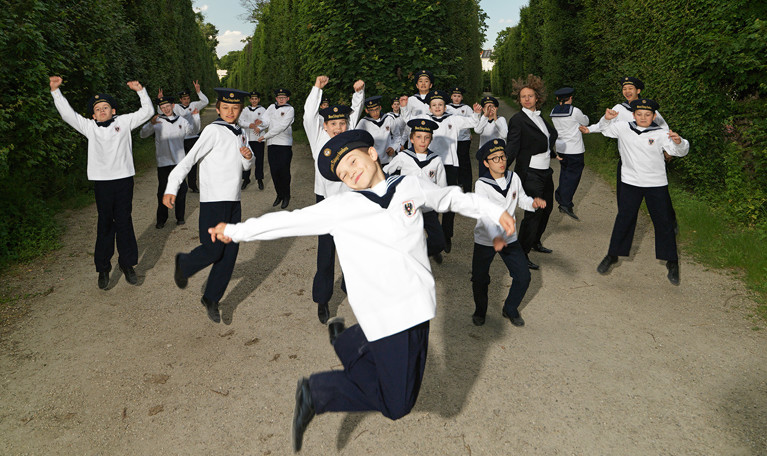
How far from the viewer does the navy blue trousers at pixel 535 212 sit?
6.64 metres

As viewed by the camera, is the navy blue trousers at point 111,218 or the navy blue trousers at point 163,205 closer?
the navy blue trousers at point 111,218

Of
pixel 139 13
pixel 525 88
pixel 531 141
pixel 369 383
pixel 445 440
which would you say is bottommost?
pixel 445 440

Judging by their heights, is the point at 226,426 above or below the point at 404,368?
below

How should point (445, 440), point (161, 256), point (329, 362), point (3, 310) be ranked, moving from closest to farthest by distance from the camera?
point (445, 440)
point (329, 362)
point (3, 310)
point (161, 256)

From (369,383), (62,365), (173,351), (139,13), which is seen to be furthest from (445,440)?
(139,13)

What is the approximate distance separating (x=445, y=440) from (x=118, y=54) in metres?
13.6

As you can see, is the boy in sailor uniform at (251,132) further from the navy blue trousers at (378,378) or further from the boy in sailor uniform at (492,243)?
the navy blue trousers at (378,378)

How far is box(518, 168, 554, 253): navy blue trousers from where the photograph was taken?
6637 mm

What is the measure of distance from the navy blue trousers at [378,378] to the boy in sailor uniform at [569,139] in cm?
681

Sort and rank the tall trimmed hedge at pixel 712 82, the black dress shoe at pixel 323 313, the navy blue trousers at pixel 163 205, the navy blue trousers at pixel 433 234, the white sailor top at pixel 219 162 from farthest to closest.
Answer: the navy blue trousers at pixel 163 205 < the tall trimmed hedge at pixel 712 82 < the navy blue trousers at pixel 433 234 < the white sailor top at pixel 219 162 < the black dress shoe at pixel 323 313

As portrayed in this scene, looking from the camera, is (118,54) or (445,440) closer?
(445,440)

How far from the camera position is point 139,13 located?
760 inches

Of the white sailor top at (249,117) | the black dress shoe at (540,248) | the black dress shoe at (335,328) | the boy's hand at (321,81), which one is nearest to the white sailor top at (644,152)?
the black dress shoe at (540,248)

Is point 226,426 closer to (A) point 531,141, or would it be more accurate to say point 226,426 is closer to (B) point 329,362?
(B) point 329,362
